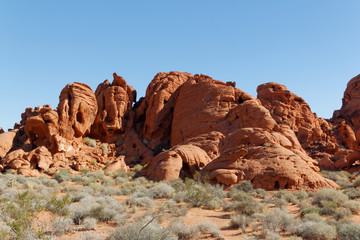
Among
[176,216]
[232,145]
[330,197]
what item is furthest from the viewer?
[232,145]

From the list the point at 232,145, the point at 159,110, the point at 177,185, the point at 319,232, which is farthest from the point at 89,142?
the point at 319,232

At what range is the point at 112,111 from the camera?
31.9 meters

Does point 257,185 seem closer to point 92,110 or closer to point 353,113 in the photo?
point 92,110

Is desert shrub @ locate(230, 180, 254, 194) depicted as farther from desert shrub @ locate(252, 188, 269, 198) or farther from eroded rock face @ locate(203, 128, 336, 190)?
eroded rock face @ locate(203, 128, 336, 190)

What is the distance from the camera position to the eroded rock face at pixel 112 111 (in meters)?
31.5

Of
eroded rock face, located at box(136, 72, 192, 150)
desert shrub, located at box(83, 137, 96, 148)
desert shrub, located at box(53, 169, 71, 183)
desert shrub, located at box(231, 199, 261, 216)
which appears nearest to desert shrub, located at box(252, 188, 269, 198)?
desert shrub, located at box(231, 199, 261, 216)

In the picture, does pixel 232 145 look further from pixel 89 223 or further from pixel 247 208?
pixel 89 223

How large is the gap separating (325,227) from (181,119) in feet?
75.3

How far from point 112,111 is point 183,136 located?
957 centimetres

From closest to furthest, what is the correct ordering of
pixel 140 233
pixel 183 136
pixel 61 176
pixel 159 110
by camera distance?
pixel 140 233 < pixel 61 176 < pixel 183 136 < pixel 159 110

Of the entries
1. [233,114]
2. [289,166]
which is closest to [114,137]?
[233,114]

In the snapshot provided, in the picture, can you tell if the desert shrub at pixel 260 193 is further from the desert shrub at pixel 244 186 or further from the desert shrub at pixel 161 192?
the desert shrub at pixel 161 192

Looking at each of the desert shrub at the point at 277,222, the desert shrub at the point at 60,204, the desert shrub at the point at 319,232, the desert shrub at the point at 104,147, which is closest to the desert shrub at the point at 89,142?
the desert shrub at the point at 104,147

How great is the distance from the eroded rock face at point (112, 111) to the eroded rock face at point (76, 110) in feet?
5.39
